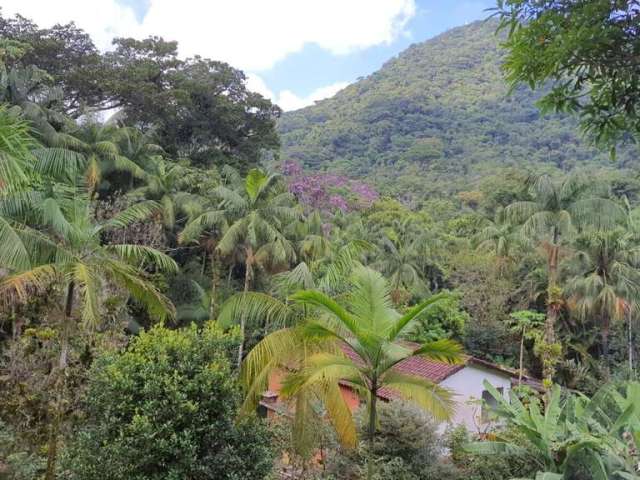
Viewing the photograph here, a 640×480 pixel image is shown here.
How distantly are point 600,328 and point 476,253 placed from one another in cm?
748

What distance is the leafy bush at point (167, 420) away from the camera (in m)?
7.73

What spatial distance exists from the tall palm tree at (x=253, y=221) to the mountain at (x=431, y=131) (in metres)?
31.2

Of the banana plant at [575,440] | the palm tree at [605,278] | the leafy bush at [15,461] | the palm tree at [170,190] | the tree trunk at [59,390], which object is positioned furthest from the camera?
the palm tree at [605,278]

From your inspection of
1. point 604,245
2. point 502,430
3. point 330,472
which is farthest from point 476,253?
point 330,472

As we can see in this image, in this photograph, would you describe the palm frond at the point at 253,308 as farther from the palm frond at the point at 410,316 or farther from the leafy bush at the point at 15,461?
the leafy bush at the point at 15,461

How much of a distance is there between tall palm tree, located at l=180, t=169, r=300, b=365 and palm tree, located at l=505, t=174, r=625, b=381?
9323mm

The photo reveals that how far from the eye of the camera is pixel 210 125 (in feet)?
96.4

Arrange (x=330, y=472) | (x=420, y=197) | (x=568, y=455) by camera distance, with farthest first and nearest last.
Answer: (x=420, y=197)
(x=330, y=472)
(x=568, y=455)

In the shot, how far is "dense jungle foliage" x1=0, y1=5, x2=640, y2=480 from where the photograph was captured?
822 cm

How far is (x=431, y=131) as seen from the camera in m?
77.5

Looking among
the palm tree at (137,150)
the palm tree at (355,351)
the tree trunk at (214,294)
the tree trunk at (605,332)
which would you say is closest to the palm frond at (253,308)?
the palm tree at (355,351)

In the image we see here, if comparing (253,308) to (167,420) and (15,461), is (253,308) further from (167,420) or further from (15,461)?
(15,461)

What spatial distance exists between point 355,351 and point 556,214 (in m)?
14.0

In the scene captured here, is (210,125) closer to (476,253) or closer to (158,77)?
(158,77)
